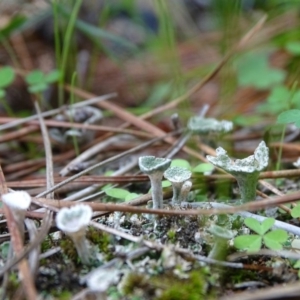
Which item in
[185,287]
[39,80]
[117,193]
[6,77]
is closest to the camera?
[185,287]

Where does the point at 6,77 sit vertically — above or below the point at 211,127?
above

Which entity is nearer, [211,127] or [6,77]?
[211,127]

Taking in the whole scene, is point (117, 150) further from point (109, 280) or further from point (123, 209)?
point (109, 280)

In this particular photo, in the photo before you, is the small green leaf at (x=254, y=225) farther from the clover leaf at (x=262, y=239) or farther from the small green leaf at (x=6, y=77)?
the small green leaf at (x=6, y=77)

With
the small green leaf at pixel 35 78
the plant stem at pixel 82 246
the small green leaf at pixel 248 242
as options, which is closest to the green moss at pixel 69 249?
the plant stem at pixel 82 246

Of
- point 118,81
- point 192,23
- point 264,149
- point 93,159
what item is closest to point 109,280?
point 264,149

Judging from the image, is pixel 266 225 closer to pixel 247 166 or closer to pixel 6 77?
pixel 247 166

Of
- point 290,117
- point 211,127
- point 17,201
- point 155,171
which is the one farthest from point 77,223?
point 211,127
